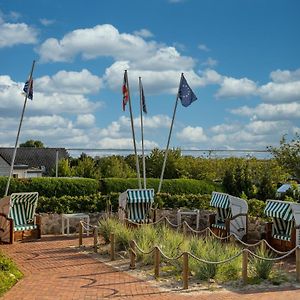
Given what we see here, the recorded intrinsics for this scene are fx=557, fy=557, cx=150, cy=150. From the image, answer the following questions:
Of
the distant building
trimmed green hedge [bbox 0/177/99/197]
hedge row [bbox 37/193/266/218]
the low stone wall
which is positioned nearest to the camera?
the low stone wall

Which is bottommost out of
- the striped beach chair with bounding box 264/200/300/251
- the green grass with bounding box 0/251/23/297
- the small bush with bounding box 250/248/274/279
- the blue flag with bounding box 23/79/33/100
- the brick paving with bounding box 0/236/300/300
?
the brick paving with bounding box 0/236/300/300

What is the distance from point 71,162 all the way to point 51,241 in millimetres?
27801

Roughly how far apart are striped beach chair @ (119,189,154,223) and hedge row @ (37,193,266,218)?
1389 millimetres

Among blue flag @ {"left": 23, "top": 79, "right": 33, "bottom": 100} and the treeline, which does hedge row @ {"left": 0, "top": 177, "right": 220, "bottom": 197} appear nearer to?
the treeline

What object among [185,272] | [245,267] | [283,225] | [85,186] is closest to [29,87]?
[85,186]

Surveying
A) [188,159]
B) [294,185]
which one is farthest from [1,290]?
[188,159]

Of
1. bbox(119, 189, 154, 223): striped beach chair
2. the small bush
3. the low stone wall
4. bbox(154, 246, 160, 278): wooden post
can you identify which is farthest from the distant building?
the small bush

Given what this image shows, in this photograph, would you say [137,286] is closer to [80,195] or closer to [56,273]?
[56,273]

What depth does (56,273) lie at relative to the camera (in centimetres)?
1104

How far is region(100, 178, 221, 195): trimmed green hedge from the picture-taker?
20812 mm

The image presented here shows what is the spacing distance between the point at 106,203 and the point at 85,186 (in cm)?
139

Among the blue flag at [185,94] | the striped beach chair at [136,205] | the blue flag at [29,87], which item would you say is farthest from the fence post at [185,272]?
the blue flag at [185,94]

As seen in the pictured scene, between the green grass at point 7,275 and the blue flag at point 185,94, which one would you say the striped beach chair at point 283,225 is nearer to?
the green grass at point 7,275

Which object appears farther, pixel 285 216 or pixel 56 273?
pixel 285 216
